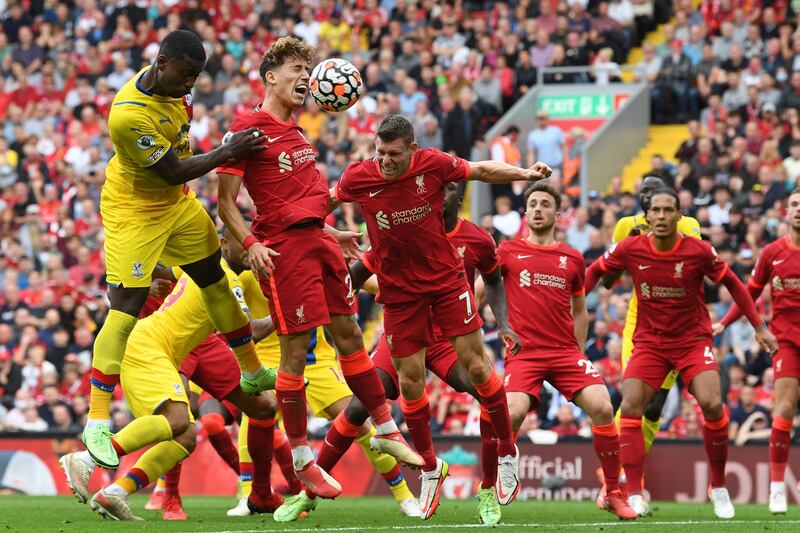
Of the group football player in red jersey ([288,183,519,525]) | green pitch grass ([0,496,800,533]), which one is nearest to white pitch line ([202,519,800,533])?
green pitch grass ([0,496,800,533])

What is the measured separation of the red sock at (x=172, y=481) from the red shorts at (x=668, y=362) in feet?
13.2

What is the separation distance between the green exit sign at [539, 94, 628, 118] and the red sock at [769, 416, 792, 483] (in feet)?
35.5

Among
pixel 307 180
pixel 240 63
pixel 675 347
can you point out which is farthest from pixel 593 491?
pixel 240 63

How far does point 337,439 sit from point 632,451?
2496 mm

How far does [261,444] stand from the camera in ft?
37.5

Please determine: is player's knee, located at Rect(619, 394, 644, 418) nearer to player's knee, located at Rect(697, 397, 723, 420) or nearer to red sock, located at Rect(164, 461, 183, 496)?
player's knee, located at Rect(697, 397, 723, 420)

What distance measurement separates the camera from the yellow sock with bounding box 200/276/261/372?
35.0 ft

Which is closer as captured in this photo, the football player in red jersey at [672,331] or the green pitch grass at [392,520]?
the green pitch grass at [392,520]

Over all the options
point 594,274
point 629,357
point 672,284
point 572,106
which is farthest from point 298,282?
point 572,106

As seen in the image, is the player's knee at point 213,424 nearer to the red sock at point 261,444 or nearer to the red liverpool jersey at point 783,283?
the red sock at point 261,444

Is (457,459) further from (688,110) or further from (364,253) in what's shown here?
(688,110)

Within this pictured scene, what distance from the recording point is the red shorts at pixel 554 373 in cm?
1145

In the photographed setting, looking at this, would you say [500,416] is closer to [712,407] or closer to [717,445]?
[712,407]

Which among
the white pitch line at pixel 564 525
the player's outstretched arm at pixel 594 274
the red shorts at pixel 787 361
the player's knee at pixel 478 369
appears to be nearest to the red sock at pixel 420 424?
the player's knee at pixel 478 369
